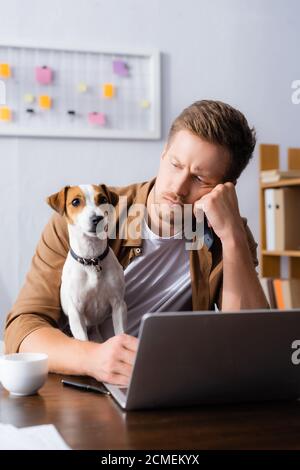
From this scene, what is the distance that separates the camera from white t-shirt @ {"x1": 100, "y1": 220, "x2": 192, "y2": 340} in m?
1.47

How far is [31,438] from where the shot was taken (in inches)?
30.4

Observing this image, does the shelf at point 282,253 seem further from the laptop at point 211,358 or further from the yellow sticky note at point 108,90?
the laptop at point 211,358

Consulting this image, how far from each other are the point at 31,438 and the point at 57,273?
0.61 m

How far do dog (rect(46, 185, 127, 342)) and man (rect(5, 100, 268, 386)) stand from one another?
0.05 m

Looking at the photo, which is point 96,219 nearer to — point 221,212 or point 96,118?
point 221,212

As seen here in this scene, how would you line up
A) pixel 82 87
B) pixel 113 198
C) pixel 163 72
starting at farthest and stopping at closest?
pixel 163 72 < pixel 82 87 < pixel 113 198

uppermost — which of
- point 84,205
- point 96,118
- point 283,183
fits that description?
point 96,118

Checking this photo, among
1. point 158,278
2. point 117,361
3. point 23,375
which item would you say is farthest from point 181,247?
point 23,375

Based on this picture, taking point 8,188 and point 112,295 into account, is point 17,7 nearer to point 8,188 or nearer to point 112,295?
point 8,188

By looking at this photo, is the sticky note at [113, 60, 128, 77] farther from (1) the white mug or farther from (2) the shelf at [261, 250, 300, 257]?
(1) the white mug

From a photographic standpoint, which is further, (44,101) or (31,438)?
(44,101)

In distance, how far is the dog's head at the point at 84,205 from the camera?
4.10 ft

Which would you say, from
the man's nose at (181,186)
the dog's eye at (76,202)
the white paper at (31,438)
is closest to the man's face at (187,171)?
the man's nose at (181,186)

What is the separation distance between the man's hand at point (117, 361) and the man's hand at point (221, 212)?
459 mm
